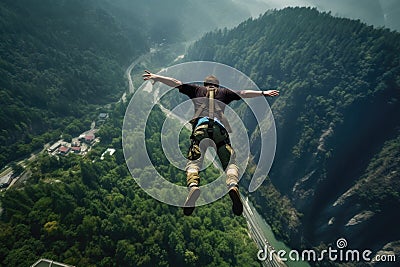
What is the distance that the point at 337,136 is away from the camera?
51938 mm

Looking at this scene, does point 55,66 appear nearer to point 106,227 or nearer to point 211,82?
point 106,227

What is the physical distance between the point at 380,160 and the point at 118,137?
1900 inches

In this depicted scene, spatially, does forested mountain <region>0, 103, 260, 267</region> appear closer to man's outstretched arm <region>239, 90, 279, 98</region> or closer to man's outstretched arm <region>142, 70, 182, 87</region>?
man's outstretched arm <region>142, 70, 182, 87</region>

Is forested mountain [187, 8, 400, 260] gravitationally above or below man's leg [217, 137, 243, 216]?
above

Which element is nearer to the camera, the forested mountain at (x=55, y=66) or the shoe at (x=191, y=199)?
the shoe at (x=191, y=199)

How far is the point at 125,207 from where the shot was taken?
37.1m

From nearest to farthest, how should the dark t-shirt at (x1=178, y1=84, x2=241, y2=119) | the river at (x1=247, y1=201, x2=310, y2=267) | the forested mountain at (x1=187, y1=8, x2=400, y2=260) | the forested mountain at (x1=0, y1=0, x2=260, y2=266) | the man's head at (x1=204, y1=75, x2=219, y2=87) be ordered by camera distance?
the dark t-shirt at (x1=178, y1=84, x2=241, y2=119) < the man's head at (x1=204, y1=75, x2=219, y2=87) < the forested mountain at (x1=0, y1=0, x2=260, y2=266) < the river at (x1=247, y1=201, x2=310, y2=267) < the forested mountain at (x1=187, y1=8, x2=400, y2=260)

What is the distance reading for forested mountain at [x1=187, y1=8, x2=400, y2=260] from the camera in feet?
144

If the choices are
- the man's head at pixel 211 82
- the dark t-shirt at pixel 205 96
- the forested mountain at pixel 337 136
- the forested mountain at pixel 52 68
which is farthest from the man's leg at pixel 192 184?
the forested mountain at pixel 52 68

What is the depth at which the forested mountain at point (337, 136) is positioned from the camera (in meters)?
43.8

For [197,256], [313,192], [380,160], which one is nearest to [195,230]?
[197,256]

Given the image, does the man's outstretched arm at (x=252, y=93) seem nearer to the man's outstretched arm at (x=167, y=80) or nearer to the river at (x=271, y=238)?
the man's outstretched arm at (x=167, y=80)

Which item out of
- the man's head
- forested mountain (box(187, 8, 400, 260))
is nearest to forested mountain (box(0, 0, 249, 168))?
forested mountain (box(187, 8, 400, 260))

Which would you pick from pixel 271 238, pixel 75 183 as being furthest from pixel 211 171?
pixel 75 183
